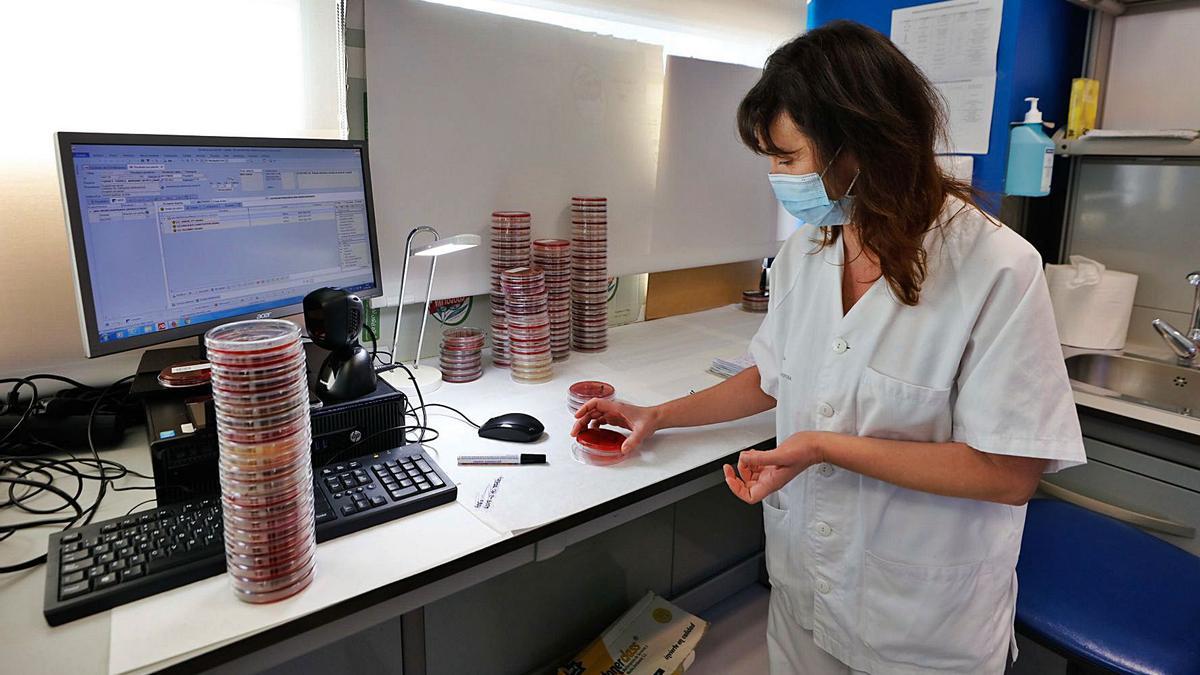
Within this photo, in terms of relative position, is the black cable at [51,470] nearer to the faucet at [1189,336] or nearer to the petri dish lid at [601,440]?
the petri dish lid at [601,440]

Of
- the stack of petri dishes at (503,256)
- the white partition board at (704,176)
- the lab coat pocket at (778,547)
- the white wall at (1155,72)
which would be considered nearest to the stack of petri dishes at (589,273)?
the stack of petri dishes at (503,256)

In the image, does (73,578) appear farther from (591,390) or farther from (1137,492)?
(1137,492)

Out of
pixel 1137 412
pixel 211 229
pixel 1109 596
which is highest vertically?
pixel 211 229

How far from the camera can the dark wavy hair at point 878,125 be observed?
3.30 feet

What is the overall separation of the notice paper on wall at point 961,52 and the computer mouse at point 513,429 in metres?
1.45

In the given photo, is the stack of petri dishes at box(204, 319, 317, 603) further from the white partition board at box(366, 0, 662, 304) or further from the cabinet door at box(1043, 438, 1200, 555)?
the cabinet door at box(1043, 438, 1200, 555)

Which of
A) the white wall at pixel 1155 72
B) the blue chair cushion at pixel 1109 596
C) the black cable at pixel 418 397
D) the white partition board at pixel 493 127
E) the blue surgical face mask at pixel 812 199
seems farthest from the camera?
the white wall at pixel 1155 72

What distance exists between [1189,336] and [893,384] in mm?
1652

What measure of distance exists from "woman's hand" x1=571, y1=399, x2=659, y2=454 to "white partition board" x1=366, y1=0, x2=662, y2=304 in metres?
0.71

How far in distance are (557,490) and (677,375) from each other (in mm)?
725

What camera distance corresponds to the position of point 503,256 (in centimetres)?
196

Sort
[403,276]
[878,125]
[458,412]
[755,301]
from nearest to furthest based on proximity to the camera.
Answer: [878,125]
[458,412]
[403,276]
[755,301]

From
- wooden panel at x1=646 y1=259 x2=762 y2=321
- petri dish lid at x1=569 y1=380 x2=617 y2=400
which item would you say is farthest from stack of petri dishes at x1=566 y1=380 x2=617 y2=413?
wooden panel at x1=646 y1=259 x2=762 y2=321

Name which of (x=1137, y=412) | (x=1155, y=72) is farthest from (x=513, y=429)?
(x=1155, y=72)
